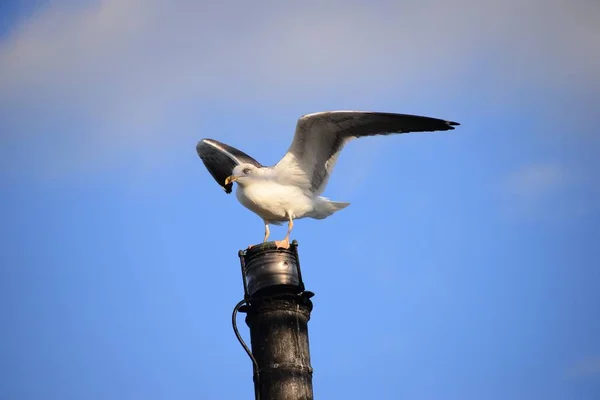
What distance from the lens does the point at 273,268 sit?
18.7ft

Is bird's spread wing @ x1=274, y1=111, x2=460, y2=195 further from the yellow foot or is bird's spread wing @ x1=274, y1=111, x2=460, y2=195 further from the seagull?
the yellow foot

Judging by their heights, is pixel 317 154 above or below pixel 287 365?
above

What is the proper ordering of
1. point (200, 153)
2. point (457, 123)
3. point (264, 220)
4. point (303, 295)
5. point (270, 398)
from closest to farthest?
point (270, 398), point (303, 295), point (457, 123), point (264, 220), point (200, 153)

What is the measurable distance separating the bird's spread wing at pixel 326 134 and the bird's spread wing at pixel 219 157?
197 cm

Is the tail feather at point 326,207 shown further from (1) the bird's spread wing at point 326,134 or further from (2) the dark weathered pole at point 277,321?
(2) the dark weathered pole at point 277,321

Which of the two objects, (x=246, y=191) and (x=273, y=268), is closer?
(x=273, y=268)

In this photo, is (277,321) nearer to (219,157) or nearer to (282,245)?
(282,245)

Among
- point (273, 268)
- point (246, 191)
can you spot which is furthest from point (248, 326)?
point (246, 191)

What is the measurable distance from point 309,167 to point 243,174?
77 centimetres

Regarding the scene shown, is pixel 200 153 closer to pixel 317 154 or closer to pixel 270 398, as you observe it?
pixel 317 154

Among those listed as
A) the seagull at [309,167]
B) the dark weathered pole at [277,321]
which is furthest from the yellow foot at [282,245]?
the seagull at [309,167]

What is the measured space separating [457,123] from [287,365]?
15.5 ft

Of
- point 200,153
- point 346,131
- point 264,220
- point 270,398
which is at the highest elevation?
point 200,153

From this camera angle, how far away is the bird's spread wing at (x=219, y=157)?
11866mm
